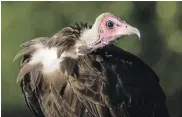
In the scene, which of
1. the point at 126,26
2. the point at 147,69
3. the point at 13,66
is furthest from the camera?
the point at 13,66

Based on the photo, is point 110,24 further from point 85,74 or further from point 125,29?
point 85,74

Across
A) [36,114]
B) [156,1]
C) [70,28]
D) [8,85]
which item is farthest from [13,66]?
[156,1]

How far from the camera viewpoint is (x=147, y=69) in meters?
2.17

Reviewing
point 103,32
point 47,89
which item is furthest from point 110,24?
point 47,89

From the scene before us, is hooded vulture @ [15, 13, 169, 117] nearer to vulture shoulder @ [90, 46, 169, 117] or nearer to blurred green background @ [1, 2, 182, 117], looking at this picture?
vulture shoulder @ [90, 46, 169, 117]

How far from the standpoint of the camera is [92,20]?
2.33 metres

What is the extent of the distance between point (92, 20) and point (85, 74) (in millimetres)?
405

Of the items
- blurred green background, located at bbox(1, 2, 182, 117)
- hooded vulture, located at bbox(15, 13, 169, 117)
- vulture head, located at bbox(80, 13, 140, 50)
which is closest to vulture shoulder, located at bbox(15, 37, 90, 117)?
hooded vulture, located at bbox(15, 13, 169, 117)

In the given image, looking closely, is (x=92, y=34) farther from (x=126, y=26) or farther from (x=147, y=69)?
(x=147, y=69)

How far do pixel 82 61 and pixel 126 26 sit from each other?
0.76 ft

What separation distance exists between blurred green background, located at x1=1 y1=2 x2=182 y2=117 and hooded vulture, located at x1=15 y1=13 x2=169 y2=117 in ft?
0.77

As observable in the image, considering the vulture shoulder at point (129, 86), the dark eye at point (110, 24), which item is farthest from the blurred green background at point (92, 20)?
the dark eye at point (110, 24)

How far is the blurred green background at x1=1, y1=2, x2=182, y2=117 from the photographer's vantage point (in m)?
2.34

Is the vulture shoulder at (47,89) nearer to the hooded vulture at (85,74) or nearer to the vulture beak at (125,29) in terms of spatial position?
the hooded vulture at (85,74)
